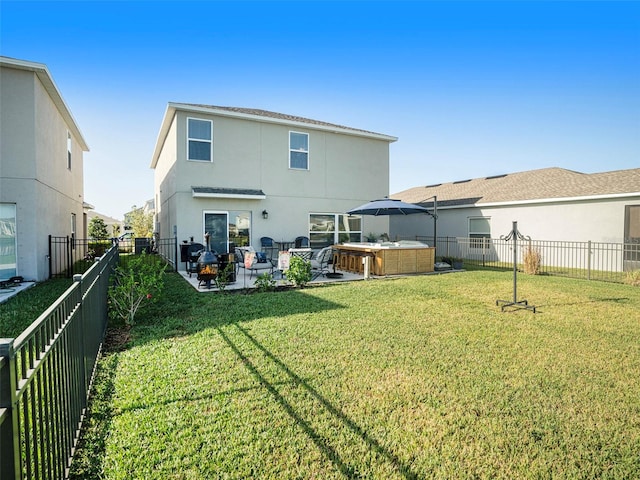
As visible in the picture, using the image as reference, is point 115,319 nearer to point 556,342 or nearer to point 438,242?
point 556,342

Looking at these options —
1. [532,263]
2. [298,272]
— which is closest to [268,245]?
[298,272]

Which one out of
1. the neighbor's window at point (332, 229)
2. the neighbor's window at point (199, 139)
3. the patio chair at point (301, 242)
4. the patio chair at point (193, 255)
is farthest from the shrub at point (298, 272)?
the neighbor's window at point (199, 139)

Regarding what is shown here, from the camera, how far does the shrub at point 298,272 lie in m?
9.12

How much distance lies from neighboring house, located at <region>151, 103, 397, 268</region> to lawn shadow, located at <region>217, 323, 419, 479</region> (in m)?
10.1

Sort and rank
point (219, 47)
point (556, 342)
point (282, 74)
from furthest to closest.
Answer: point (282, 74), point (219, 47), point (556, 342)

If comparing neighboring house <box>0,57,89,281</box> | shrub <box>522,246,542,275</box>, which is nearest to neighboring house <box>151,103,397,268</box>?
neighboring house <box>0,57,89,281</box>

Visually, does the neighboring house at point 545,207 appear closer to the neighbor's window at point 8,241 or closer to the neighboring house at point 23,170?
the neighboring house at point 23,170

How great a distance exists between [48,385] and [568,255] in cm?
1763

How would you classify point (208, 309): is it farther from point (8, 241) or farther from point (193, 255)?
point (8, 241)

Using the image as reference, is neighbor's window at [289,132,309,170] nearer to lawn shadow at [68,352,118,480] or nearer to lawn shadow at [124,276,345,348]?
lawn shadow at [124,276,345,348]

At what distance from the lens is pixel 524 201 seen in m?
15.7

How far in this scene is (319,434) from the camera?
275 centimetres

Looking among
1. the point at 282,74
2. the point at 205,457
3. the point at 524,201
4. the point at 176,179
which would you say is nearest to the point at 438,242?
the point at 524,201

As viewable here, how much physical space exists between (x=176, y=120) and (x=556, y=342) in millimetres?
13709
